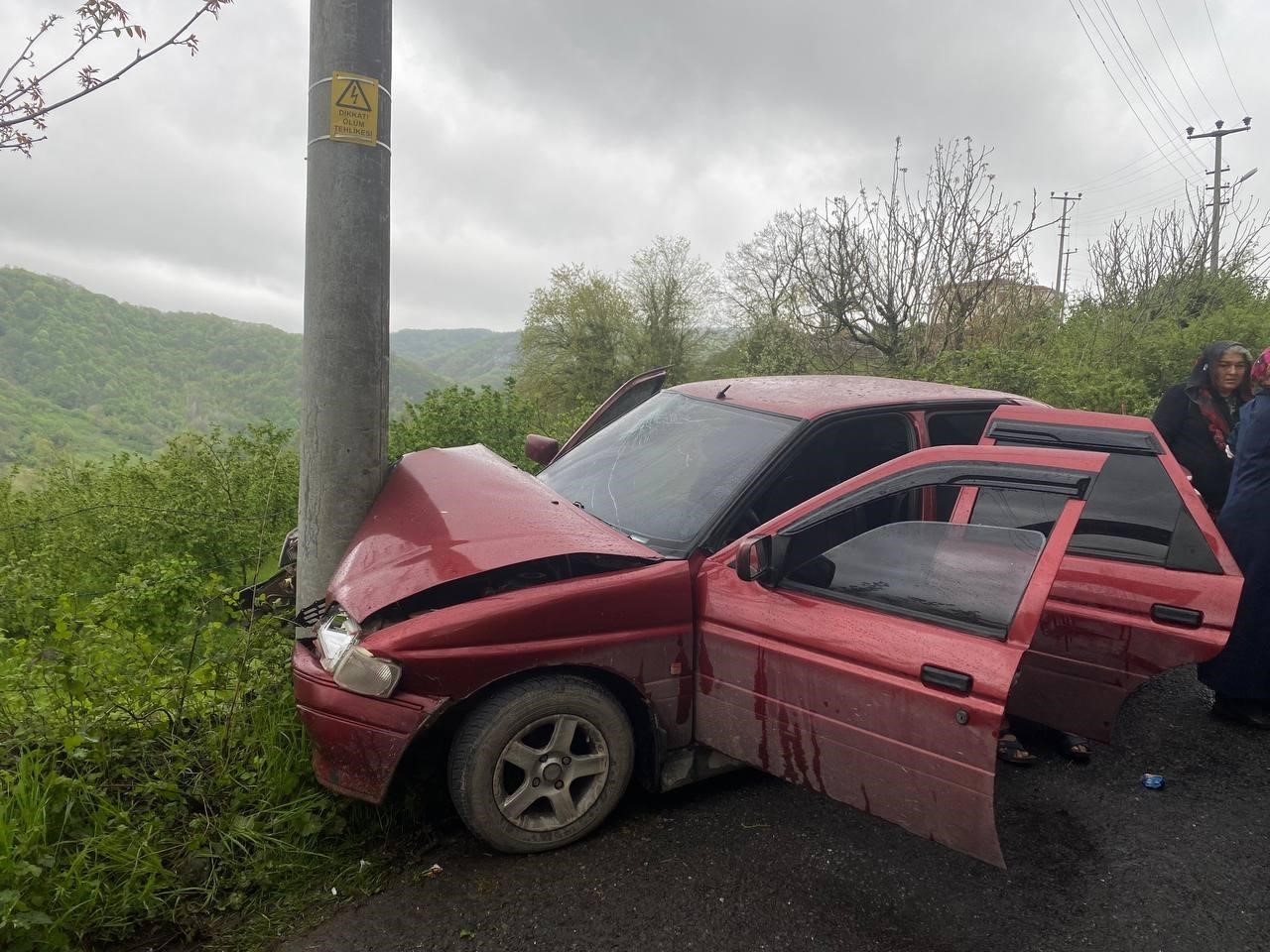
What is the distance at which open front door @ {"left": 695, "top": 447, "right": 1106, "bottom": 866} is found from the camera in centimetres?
231

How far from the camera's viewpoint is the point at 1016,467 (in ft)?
8.24

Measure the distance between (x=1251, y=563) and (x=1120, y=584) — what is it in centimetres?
127

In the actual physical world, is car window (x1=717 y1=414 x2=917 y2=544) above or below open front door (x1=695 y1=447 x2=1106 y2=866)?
above

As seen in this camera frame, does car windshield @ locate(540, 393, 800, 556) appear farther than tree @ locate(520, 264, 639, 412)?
No

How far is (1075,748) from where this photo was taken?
3654 millimetres

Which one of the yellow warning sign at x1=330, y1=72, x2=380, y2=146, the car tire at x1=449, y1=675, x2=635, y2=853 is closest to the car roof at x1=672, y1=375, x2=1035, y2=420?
the car tire at x1=449, y1=675, x2=635, y2=853

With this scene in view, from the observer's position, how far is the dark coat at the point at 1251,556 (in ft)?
12.7

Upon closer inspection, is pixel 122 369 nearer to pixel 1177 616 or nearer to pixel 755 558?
pixel 755 558

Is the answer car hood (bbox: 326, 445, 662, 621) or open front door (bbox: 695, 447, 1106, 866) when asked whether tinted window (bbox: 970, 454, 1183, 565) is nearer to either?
open front door (bbox: 695, 447, 1106, 866)

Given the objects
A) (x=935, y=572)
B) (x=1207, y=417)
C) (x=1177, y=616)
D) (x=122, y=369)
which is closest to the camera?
(x=935, y=572)

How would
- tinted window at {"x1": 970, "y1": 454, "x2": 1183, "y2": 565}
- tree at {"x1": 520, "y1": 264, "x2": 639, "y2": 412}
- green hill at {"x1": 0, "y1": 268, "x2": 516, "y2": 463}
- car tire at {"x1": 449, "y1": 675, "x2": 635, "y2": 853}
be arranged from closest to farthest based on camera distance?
car tire at {"x1": 449, "y1": 675, "x2": 635, "y2": 853} < tinted window at {"x1": 970, "y1": 454, "x2": 1183, "y2": 565} < tree at {"x1": 520, "y1": 264, "x2": 639, "y2": 412} < green hill at {"x1": 0, "y1": 268, "x2": 516, "y2": 463}

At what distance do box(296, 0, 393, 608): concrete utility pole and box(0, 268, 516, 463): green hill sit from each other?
1586 inches

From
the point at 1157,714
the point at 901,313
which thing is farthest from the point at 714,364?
the point at 1157,714

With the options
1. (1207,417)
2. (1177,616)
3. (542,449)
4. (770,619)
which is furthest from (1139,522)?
(542,449)
